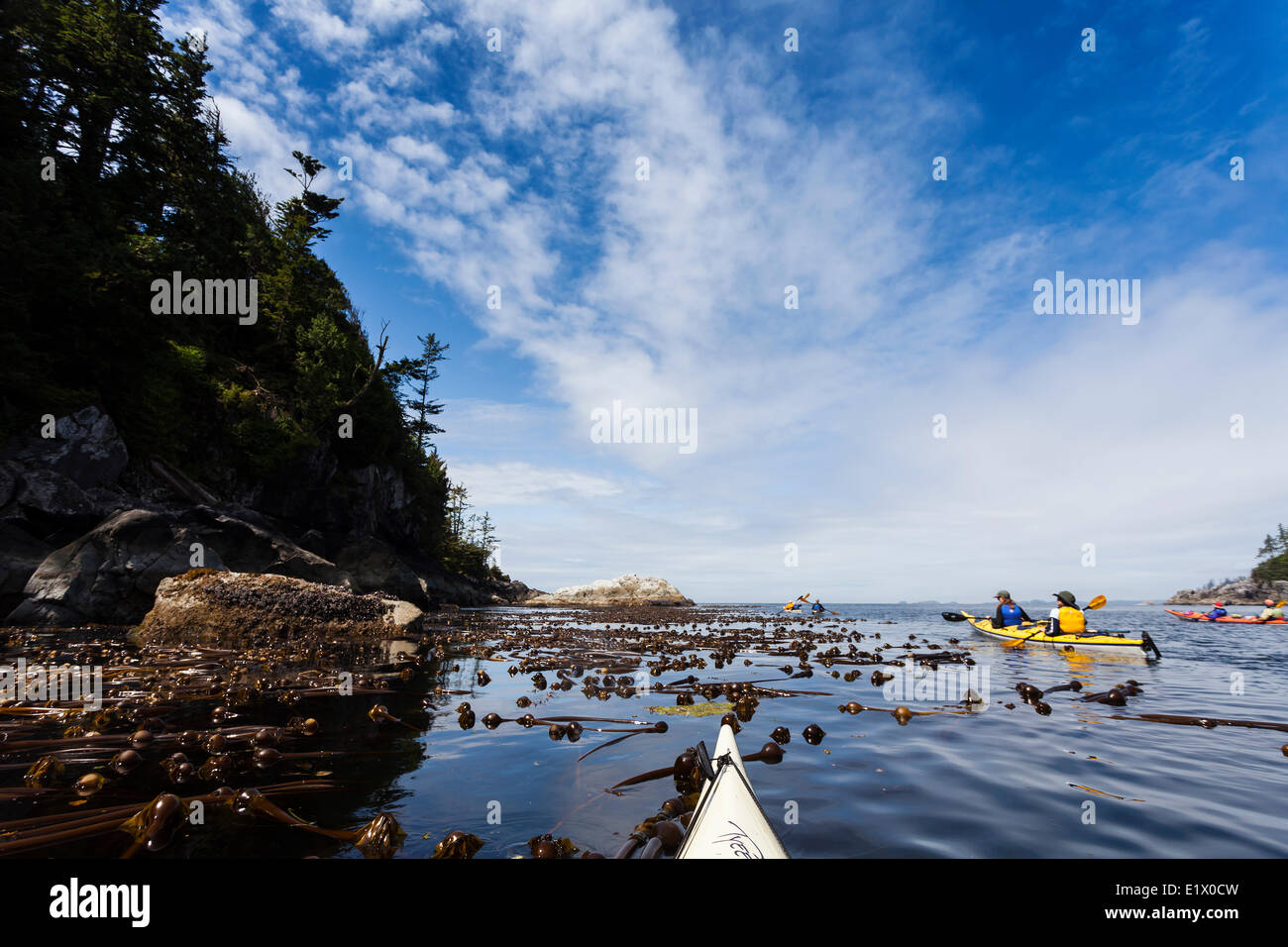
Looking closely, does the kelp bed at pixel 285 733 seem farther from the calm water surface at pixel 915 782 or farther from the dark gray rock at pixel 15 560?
the dark gray rock at pixel 15 560

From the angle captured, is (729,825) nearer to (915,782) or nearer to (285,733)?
(915,782)

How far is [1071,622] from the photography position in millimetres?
21781

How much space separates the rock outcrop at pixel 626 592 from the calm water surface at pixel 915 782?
77.3m

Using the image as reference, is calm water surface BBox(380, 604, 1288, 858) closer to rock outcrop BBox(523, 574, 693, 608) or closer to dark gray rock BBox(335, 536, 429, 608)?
dark gray rock BBox(335, 536, 429, 608)

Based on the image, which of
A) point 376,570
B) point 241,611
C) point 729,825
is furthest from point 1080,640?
point 376,570

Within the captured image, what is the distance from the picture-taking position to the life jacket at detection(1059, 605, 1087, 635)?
21.8m

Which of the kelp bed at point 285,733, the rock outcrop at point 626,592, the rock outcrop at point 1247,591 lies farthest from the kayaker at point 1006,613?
the rock outcrop at point 1247,591

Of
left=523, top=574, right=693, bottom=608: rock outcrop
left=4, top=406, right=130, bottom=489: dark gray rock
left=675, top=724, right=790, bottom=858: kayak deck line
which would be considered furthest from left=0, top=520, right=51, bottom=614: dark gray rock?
left=523, top=574, right=693, bottom=608: rock outcrop

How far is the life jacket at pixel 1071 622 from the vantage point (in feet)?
71.4

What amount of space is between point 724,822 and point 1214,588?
677 feet

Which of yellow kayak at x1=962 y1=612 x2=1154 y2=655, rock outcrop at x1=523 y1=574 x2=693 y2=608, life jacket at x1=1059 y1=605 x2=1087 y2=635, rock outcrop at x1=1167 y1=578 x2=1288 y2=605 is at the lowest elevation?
rock outcrop at x1=1167 y1=578 x2=1288 y2=605

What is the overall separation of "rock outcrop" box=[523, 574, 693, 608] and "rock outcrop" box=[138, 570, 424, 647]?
71485 millimetres

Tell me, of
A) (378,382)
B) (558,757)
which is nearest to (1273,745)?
(558,757)

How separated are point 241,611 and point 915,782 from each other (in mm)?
16370
